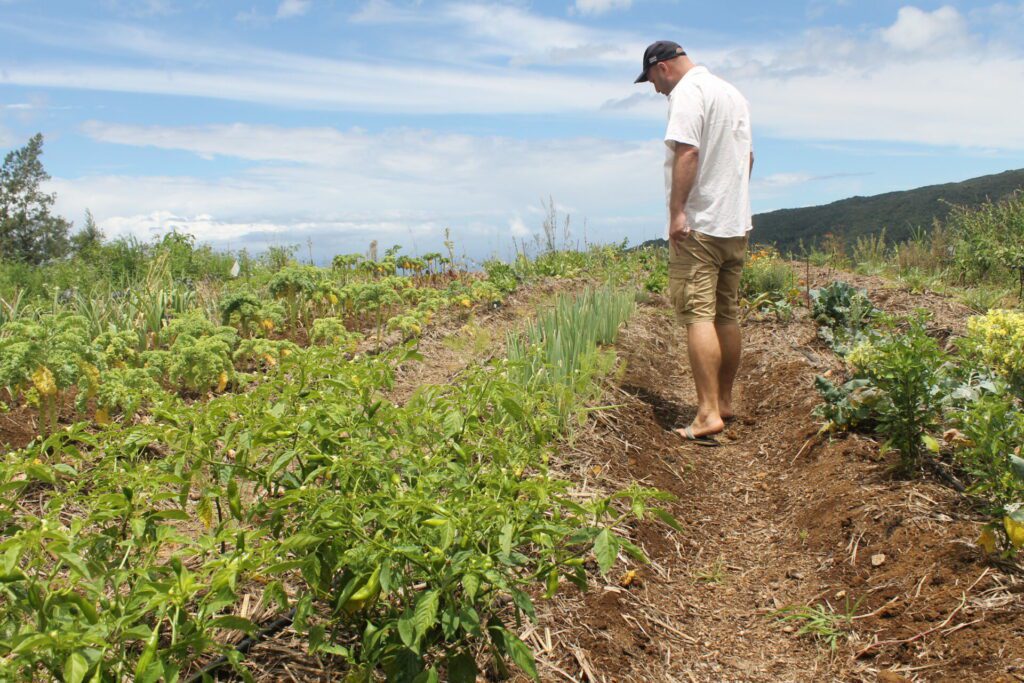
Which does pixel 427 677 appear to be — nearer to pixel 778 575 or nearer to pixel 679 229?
pixel 778 575

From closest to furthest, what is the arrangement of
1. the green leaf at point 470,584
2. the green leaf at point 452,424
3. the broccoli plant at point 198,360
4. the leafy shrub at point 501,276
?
the green leaf at point 470,584, the green leaf at point 452,424, the broccoli plant at point 198,360, the leafy shrub at point 501,276

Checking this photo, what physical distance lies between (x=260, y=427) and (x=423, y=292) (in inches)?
249

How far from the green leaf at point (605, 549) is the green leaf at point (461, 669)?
391 millimetres

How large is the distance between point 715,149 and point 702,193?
10.4 inches

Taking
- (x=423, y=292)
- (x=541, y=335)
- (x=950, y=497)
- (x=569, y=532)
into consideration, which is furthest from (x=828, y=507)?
(x=423, y=292)

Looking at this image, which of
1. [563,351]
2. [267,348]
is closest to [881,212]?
[563,351]

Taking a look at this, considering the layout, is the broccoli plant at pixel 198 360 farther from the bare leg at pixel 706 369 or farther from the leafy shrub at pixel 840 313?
the leafy shrub at pixel 840 313

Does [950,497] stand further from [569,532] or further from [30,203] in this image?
[30,203]

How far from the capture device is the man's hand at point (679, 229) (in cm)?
452

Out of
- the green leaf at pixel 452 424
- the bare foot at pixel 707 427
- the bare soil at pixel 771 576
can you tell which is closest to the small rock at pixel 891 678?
the bare soil at pixel 771 576

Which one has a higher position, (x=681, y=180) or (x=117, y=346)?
(x=681, y=180)

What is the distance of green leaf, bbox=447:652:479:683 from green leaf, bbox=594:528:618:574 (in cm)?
39

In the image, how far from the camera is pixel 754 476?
4.37 metres

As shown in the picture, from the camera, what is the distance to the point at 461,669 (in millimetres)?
1740
